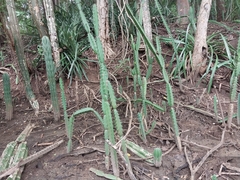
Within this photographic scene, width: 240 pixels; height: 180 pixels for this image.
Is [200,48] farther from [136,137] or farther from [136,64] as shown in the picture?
[136,137]

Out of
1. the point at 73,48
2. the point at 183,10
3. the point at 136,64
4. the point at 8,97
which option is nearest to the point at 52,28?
the point at 73,48

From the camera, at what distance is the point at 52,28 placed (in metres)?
2.95

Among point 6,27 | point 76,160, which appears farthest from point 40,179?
point 6,27

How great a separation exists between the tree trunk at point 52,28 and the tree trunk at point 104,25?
0.54 meters

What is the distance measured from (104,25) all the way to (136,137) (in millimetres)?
1584

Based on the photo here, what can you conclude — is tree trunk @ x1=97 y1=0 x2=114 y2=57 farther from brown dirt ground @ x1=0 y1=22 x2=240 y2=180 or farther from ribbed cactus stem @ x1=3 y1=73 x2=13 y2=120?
ribbed cactus stem @ x1=3 y1=73 x2=13 y2=120

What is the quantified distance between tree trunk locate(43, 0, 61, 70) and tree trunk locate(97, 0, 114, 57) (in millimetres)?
541

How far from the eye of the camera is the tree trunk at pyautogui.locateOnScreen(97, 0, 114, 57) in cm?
304

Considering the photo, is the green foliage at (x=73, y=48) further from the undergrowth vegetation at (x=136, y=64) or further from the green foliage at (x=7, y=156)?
the green foliage at (x=7, y=156)

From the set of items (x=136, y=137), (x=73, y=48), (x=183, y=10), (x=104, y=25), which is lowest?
(x=136, y=137)

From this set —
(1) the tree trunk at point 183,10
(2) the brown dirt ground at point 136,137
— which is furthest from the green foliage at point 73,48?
(1) the tree trunk at point 183,10

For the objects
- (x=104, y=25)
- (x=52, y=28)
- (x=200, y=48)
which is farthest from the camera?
(x=104, y=25)

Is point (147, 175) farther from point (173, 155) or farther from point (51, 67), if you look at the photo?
point (51, 67)

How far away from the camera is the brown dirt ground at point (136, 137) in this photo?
168cm
